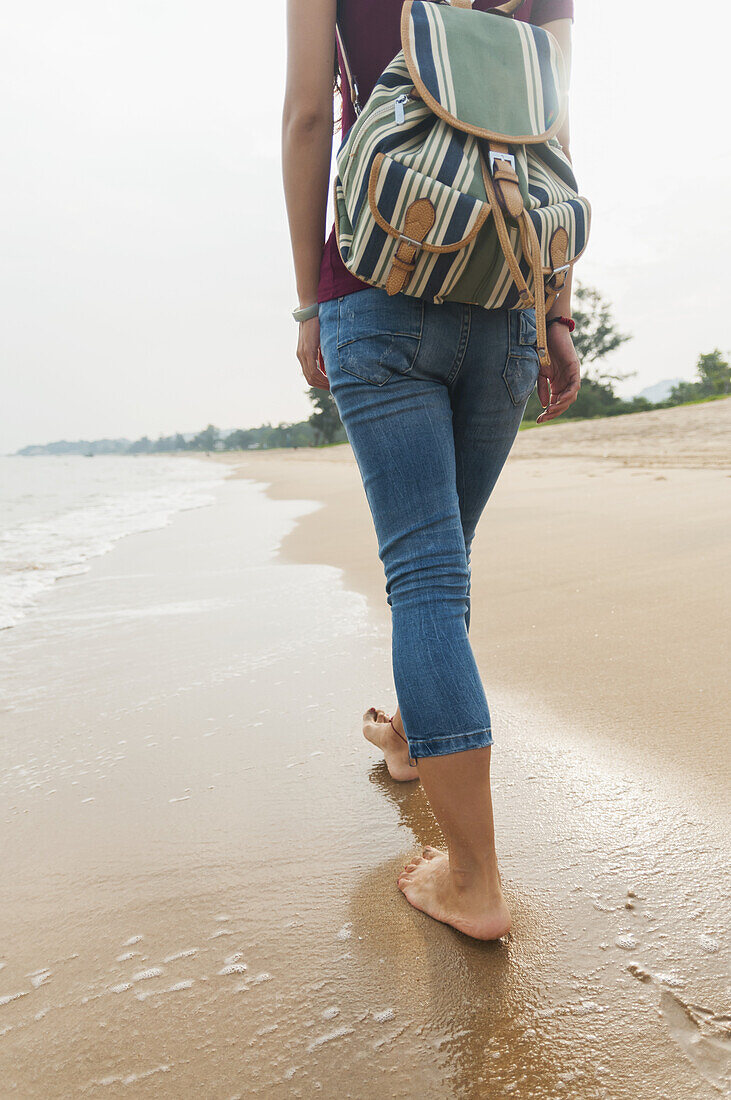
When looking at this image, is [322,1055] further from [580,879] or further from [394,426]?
[394,426]

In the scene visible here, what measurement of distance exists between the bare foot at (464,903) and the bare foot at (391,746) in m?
0.36

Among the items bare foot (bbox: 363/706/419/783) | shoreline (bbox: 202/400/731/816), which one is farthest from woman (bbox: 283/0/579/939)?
shoreline (bbox: 202/400/731/816)

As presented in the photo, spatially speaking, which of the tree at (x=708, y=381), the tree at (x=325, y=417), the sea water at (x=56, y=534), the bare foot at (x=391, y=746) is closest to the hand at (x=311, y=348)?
the bare foot at (x=391, y=746)

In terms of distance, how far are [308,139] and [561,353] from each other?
59 centimetres

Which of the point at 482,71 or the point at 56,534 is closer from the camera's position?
the point at 482,71

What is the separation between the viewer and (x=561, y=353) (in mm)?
1346

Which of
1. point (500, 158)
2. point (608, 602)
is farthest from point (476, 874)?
point (608, 602)

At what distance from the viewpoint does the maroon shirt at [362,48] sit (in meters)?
1.09

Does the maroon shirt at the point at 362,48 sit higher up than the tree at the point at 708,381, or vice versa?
the tree at the point at 708,381

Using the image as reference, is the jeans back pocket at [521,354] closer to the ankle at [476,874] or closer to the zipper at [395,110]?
the zipper at [395,110]

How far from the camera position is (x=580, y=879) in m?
1.13

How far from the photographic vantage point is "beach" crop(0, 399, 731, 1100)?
845mm

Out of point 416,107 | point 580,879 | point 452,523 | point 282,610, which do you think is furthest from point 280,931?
point 282,610

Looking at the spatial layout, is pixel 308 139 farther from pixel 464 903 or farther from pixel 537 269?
pixel 464 903
